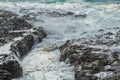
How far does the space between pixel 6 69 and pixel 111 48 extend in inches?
184

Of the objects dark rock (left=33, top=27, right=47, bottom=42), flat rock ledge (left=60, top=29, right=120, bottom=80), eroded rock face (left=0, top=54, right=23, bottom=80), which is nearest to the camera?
flat rock ledge (left=60, top=29, right=120, bottom=80)

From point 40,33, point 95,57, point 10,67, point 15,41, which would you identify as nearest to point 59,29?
point 40,33

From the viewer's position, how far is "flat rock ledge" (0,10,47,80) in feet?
40.3

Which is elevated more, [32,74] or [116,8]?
[32,74]

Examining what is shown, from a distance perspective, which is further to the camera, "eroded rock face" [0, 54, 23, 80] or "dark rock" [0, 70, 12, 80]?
"eroded rock face" [0, 54, 23, 80]

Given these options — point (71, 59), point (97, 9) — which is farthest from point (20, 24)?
point (97, 9)

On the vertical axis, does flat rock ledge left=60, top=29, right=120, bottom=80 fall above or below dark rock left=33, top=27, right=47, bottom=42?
above

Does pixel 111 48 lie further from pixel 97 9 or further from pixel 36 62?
pixel 97 9

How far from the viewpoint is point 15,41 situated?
15633mm

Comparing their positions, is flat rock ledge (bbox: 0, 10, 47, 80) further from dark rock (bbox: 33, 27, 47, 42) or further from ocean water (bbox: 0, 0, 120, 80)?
ocean water (bbox: 0, 0, 120, 80)

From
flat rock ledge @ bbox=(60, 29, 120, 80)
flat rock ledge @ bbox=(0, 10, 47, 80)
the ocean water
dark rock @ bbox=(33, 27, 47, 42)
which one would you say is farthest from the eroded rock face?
dark rock @ bbox=(33, 27, 47, 42)

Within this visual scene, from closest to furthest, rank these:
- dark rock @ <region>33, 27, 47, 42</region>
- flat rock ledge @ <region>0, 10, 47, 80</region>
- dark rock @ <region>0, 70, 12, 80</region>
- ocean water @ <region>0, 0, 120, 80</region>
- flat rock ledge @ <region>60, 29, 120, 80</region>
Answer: flat rock ledge @ <region>60, 29, 120, 80</region>
dark rock @ <region>0, 70, 12, 80</region>
flat rock ledge @ <region>0, 10, 47, 80</region>
ocean water @ <region>0, 0, 120, 80</region>
dark rock @ <region>33, 27, 47, 42</region>

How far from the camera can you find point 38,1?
36750 millimetres

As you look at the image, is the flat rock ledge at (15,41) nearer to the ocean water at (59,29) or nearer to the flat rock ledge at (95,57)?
the ocean water at (59,29)
